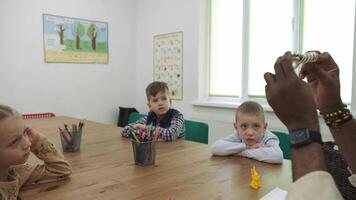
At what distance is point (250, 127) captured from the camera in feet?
5.10

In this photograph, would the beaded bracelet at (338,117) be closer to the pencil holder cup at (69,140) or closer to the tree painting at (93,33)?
the pencil holder cup at (69,140)

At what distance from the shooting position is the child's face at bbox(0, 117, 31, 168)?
0.92 metres

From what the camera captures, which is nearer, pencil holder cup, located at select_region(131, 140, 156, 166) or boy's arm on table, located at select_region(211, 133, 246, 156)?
pencil holder cup, located at select_region(131, 140, 156, 166)

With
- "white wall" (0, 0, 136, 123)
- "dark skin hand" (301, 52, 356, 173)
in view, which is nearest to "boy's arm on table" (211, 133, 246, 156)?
"dark skin hand" (301, 52, 356, 173)

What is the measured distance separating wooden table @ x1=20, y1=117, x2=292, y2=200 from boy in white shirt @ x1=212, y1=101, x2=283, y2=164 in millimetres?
36

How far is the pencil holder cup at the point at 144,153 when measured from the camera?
1242 mm

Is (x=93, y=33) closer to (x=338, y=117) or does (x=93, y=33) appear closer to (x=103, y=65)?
(x=103, y=65)

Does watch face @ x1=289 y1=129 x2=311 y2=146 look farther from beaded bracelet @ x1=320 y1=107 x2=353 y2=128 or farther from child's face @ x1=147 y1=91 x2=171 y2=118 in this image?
child's face @ x1=147 y1=91 x2=171 y2=118

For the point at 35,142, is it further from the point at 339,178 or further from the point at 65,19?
the point at 65,19

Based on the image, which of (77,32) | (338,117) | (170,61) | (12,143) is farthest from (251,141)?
(77,32)

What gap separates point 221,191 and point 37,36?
314 cm

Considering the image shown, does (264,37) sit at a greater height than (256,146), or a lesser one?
greater

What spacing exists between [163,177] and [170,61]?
291 centimetres

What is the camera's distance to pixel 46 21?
352cm
